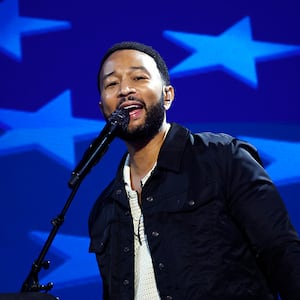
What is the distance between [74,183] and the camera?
1228 mm

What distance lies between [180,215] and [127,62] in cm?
59

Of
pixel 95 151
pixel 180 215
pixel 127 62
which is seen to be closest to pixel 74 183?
pixel 95 151

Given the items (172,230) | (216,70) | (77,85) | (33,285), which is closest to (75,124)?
(77,85)

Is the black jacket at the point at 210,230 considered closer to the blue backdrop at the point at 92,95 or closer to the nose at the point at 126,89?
the nose at the point at 126,89

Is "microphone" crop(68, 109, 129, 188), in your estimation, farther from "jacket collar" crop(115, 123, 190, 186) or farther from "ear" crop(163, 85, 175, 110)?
"ear" crop(163, 85, 175, 110)

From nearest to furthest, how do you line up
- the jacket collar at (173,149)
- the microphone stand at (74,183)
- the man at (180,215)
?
the microphone stand at (74,183) < the man at (180,215) < the jacket collar at (173,149)

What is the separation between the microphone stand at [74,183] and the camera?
4.00 feet

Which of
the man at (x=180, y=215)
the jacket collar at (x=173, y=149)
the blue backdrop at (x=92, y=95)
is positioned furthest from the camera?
the blue backdrop at (x=92, y=95)

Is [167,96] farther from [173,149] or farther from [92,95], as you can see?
[92,95]

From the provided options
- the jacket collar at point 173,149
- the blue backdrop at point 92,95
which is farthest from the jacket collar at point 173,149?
the blue backdrop at point 92,95

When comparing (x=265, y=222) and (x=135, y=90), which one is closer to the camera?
(x=265, y=222)

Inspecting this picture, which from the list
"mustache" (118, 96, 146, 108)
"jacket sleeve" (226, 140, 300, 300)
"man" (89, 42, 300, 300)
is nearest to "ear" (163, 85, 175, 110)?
"man" (89, 42, 300, 300)

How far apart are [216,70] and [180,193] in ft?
3.09

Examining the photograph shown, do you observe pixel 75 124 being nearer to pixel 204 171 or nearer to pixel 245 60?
pixel 245 60
